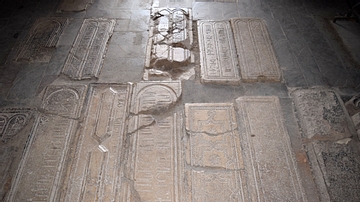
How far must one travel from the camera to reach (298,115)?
2.25m

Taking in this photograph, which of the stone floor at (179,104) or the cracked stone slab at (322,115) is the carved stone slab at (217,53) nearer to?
the stone floor at (179,104)

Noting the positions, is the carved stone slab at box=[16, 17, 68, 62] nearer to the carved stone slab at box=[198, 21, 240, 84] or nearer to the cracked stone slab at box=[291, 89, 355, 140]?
the carved stone slab at box=[198, 21, 240, 84]

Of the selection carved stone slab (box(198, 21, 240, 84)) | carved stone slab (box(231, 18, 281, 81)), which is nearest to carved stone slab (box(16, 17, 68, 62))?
carved stone slab (box(198, 21, 240, 84))

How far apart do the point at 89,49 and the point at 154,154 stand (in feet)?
5.35

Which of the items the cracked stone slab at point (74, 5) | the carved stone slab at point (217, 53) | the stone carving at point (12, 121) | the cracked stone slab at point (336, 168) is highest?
the cracked stone slab at point (74, 5)

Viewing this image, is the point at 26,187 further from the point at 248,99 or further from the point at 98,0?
the point at 98,0

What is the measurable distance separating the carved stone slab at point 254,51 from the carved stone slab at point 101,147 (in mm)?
1322

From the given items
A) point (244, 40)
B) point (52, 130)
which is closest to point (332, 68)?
point (244, 40)

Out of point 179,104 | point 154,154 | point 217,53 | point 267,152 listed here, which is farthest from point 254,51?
point 154,154

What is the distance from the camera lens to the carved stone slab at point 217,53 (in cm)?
254

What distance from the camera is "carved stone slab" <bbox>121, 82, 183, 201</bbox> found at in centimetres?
180

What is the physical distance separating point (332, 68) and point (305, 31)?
2.28 ft

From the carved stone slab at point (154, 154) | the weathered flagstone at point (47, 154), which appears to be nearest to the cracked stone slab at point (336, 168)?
the carved stone slab at point (154, 154)

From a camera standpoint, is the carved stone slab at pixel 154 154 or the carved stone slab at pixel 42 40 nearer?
the carved stone slab at pixel 154 154
